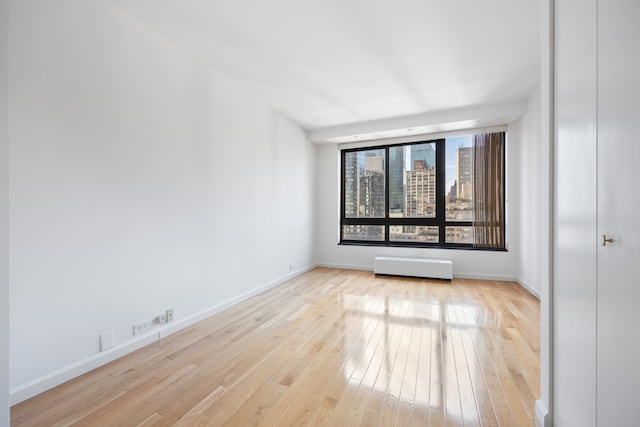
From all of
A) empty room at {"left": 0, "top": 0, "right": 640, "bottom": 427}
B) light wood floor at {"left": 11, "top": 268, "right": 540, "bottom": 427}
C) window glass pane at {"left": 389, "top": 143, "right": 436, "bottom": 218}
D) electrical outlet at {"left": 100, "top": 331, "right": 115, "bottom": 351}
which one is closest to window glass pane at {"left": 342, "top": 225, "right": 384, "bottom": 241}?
window glass pane at {"left": 389, "top": 143, "right": 436, "bottom": 218}

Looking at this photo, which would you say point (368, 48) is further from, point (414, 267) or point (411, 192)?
point (414, 267)

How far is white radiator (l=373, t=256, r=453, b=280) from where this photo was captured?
4.73m

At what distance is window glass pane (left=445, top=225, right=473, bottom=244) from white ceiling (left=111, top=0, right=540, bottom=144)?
1.95 m

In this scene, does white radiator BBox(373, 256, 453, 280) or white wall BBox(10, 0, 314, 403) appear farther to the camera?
white radiator BBox(373, 256, 453, 280)

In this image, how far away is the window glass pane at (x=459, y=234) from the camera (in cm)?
505

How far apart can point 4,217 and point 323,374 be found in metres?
2.00

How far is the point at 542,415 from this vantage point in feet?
4.65

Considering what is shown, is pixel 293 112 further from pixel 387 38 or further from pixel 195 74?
pixel 387 38

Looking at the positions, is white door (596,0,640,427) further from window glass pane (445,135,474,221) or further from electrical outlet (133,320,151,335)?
window glass pane (445,135,474,221)

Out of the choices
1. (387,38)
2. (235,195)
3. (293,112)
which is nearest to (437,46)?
(387,38)

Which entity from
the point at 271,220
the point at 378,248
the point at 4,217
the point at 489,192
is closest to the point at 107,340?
the point at 4,217

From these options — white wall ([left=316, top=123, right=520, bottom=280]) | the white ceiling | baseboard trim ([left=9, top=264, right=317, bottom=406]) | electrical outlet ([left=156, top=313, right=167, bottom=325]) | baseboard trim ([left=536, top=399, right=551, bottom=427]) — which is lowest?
baseboard trim ([left=9, top=264, right=317, bottom=406])

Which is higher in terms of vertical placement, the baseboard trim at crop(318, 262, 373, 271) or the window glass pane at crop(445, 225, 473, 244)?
the window glass pane at crop(445, 225, 473, 244)

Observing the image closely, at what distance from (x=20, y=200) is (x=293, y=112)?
3623 millimetres
